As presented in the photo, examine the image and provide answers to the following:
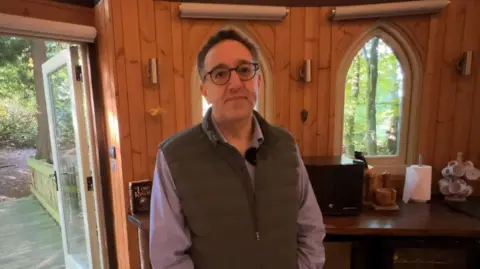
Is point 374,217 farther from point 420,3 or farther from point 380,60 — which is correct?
point 420,3

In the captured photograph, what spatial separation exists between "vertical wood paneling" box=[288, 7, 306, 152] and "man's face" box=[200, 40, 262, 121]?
1270mm

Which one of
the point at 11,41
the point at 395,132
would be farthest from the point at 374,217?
the point at 11,41

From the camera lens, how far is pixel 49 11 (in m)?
1.76

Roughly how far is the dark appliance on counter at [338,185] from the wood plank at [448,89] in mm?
723

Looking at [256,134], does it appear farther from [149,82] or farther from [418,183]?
[418,183]

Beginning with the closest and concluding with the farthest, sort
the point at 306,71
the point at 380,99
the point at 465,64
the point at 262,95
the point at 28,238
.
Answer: the point at 465,64 → the point at 306,71 → the point at 262,95 → the point at 380,99 → the point at 28,238

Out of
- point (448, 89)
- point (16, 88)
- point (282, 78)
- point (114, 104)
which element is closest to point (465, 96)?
point (448, 89)

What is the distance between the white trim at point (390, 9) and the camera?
6.30 feet

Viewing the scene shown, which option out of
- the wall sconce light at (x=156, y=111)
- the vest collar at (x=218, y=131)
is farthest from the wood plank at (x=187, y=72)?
the vest collar at (x=218, y=131)

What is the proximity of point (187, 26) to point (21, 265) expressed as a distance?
2.98 meters

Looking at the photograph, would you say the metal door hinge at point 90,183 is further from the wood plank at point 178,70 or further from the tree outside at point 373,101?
the tree outside at point 373,101

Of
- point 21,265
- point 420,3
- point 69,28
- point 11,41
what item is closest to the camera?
point 69,28

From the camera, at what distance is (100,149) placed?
6.82ft

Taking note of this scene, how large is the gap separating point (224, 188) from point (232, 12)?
1.39 meters
